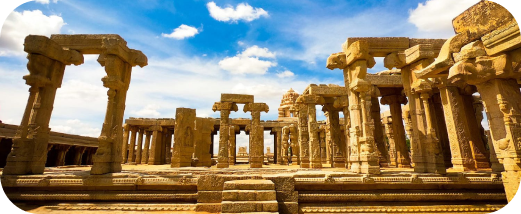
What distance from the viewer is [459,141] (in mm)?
10188

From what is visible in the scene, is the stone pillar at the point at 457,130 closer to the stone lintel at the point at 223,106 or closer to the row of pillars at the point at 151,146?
the stone lintel at the point at 223,106

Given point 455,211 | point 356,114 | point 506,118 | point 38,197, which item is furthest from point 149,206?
point 506,118

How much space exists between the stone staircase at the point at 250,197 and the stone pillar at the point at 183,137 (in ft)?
34.6

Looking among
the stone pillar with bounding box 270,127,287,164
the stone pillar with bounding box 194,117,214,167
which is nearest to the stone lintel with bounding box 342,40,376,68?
the stone pillar with bounding box 194,117,214,167

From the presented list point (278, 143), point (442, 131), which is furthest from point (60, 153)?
point (442, 131)

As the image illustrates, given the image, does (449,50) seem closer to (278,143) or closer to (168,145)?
(278,143)

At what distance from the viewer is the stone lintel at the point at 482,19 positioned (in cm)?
477

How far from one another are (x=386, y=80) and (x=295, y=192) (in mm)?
10489

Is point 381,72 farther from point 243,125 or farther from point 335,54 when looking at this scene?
point 243,125

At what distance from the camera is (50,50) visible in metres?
8.42

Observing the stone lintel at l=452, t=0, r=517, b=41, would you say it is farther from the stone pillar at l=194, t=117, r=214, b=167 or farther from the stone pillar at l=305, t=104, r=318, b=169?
the stone pillar at l=194, t=117, r=214, b=167

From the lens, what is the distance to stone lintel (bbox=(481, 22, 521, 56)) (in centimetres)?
437

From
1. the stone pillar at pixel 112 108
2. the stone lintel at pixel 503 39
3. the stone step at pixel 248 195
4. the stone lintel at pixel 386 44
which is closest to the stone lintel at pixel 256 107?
the stone pillar at pixel 112 108

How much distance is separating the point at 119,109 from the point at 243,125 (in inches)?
732
